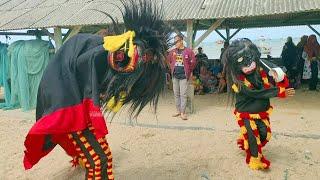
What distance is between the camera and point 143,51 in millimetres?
2902

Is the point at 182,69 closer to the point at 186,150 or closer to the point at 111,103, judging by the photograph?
the point at 186,150

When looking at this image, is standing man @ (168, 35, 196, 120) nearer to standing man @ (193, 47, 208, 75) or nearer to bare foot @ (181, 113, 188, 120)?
bare foot @ (181, 113, 188, 120)

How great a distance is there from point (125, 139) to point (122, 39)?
3.45 metres

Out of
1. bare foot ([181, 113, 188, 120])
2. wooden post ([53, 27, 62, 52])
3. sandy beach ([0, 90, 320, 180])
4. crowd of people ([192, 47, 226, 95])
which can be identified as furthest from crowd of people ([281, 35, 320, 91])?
wooden post ([53, 27, 62, 52])

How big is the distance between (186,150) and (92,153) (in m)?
2.39

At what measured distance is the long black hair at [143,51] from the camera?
2941 millimetres

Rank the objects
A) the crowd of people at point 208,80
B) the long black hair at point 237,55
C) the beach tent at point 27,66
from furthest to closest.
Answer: the crowd of people at point 208,80 < the beach tent at point 27,66 < the long black hair at point 237,55

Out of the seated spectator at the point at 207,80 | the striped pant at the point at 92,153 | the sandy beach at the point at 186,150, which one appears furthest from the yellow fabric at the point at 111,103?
the seated spectator at the point at 207,80

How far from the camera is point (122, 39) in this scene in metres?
2.87

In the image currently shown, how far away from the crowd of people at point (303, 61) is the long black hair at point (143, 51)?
29.6 ft

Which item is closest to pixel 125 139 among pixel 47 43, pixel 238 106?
pixel 238 106

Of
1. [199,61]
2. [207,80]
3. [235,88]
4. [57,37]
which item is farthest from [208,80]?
[235,88]

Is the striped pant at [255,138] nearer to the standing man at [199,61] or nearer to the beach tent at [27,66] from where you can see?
the beach tent at [27,66]

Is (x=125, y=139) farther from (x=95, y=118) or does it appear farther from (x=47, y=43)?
(x=47, y=43)
